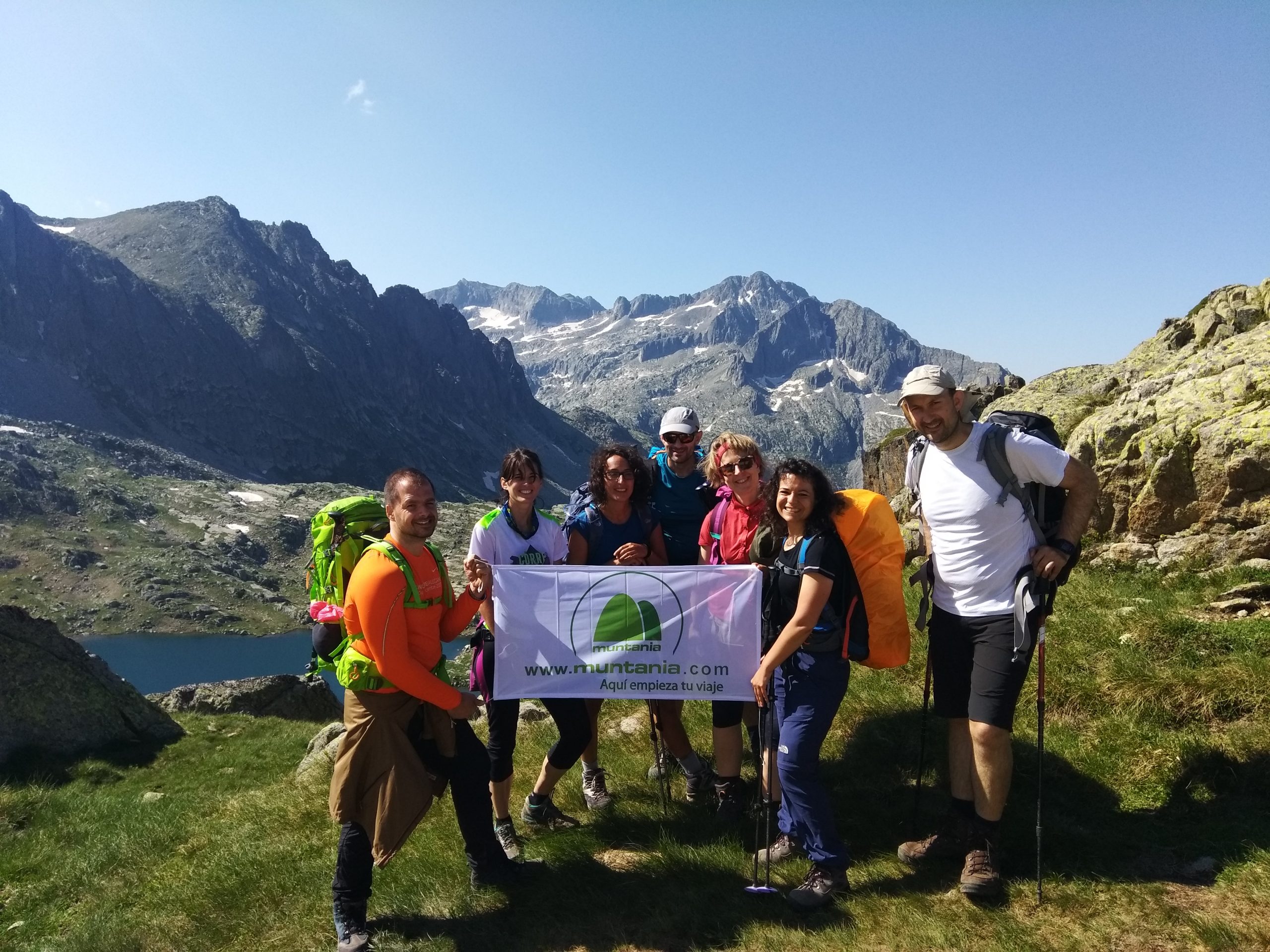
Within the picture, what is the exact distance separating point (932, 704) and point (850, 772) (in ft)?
7.31

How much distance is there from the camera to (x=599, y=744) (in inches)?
400

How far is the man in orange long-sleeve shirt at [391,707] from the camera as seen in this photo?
6062 mm

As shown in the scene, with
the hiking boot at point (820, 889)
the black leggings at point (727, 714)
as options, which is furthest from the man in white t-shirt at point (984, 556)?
the black leggings at point (727, 714)

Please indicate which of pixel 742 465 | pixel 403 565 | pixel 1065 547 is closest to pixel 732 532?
pixel 742 465

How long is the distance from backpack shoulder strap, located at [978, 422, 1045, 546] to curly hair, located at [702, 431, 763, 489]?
1987mm

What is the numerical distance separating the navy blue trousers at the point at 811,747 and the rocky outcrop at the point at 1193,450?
8.80 metres

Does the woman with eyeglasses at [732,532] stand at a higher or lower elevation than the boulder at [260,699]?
higher

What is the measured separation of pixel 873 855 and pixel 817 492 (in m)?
3.53

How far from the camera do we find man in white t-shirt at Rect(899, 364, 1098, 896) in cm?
593

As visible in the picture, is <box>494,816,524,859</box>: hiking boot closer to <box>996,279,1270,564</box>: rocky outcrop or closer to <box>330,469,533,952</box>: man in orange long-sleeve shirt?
<box>330,469,533,952</box>: man in orange long-sleeve shirt

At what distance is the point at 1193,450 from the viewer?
459 inches

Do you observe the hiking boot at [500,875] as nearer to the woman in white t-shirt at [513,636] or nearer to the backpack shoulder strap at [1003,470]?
the woman in white t-shirt at [513,636]

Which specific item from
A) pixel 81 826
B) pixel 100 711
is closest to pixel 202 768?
pixel 100 711

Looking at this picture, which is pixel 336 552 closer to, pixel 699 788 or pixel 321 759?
pixel 699 788
